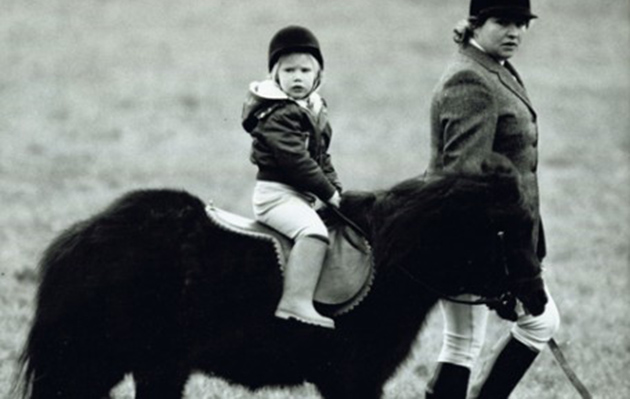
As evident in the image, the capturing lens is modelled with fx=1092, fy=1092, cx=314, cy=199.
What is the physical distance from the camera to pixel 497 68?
508 cm

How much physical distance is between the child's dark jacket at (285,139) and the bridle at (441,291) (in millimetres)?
145

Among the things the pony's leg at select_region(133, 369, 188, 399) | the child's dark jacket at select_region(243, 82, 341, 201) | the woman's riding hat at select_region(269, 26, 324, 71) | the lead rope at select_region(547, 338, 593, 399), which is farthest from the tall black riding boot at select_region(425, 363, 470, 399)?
the woman's riding hat at select_region(269, 26, 324, 71)

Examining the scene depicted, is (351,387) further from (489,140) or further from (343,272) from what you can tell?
(489,140)

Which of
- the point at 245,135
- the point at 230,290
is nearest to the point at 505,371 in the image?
the point at 230,290

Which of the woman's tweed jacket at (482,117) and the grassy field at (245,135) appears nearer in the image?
the woman's tweed jacket at (482,117)

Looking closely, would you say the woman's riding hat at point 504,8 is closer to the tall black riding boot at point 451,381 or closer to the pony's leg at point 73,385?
the tall black riding boot at point 451,381

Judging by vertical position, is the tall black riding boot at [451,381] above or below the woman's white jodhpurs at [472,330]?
below

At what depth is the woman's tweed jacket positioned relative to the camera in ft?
16.1

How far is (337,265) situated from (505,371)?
3.38 ft

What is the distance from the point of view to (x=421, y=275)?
5.07 m

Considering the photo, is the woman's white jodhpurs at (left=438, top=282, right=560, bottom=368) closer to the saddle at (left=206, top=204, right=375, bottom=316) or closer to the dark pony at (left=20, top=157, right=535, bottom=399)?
the dark pony at (left=20, top=157, right=535, bottom=399)

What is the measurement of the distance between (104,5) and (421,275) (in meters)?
27.0

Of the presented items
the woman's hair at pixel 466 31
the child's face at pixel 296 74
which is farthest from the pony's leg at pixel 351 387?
the woman's hair at pixel 466 31

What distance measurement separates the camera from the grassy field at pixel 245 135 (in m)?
8.77
